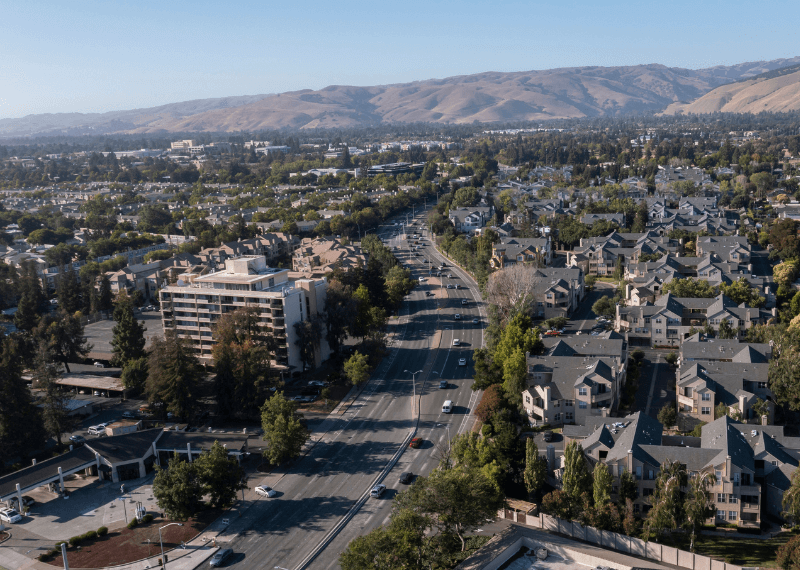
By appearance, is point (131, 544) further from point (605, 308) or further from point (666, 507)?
point (605, 308)

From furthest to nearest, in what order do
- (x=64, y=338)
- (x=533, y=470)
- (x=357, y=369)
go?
(x=64, y=338) → (x=357, y=369) → (x=533, y=470)

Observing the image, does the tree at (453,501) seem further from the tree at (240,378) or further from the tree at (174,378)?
the tree at (174,378)

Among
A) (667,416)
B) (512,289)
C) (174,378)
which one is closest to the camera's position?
(667,416)

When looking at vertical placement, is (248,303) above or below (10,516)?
above

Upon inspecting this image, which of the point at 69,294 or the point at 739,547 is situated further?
the point at 69,294

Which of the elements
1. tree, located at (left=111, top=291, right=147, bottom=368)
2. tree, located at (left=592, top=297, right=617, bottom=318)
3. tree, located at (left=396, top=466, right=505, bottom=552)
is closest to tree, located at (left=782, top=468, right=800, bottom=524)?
tree, located at (left=396, top=466, right=505, bottom=552)

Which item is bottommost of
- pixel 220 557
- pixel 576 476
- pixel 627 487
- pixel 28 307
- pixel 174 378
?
pixel 220 557

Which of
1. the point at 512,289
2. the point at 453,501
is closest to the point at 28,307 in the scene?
the point at 512,289
